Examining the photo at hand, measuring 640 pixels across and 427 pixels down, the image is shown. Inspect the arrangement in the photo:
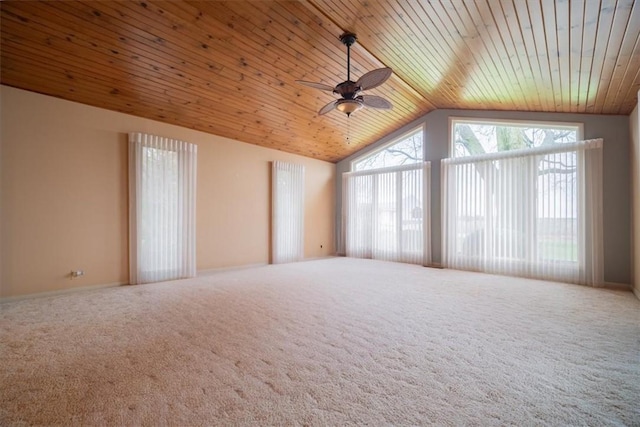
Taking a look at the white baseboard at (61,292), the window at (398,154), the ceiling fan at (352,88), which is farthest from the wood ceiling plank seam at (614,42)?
the white baseboard at (61,292)

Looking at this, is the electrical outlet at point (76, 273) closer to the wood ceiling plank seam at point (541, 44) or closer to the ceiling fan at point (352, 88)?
the ceiling fan at point (352, 88)

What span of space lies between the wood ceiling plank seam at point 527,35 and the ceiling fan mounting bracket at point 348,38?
5.20 ft

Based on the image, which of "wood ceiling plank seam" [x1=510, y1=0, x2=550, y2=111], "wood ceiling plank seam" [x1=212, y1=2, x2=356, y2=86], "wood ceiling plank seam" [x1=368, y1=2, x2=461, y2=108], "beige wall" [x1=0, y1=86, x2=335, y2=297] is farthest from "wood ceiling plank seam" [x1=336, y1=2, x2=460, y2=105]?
"beige wall" [x1=0, y1=86, x2=335, y2=297]

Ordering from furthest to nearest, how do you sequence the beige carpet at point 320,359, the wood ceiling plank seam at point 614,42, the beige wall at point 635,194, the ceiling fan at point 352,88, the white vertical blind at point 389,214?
1. the white vertical blind at point 389,214
2. the beige wall at point 635,194
3. the ceiling fan at point 352,88
4. the wood ceiling plank seam at point 614,42
5. the beige carpet at point 320,359

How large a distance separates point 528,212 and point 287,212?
15.0 ft

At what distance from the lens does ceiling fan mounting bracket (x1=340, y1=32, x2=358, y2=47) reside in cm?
348

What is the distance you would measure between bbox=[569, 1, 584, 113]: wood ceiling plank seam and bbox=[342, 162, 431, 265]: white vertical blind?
104 inches

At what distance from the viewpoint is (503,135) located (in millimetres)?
5227

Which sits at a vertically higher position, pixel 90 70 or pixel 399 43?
pixel 399 43

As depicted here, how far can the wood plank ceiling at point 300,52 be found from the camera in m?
2.69

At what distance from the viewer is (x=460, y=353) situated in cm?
211

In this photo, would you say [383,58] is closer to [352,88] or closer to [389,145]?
[352,88]

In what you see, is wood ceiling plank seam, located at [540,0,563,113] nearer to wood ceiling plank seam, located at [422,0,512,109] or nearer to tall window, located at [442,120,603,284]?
wood ceiling plank seam, located at [422,0,512,109]

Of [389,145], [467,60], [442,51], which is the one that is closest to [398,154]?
[389,145]
